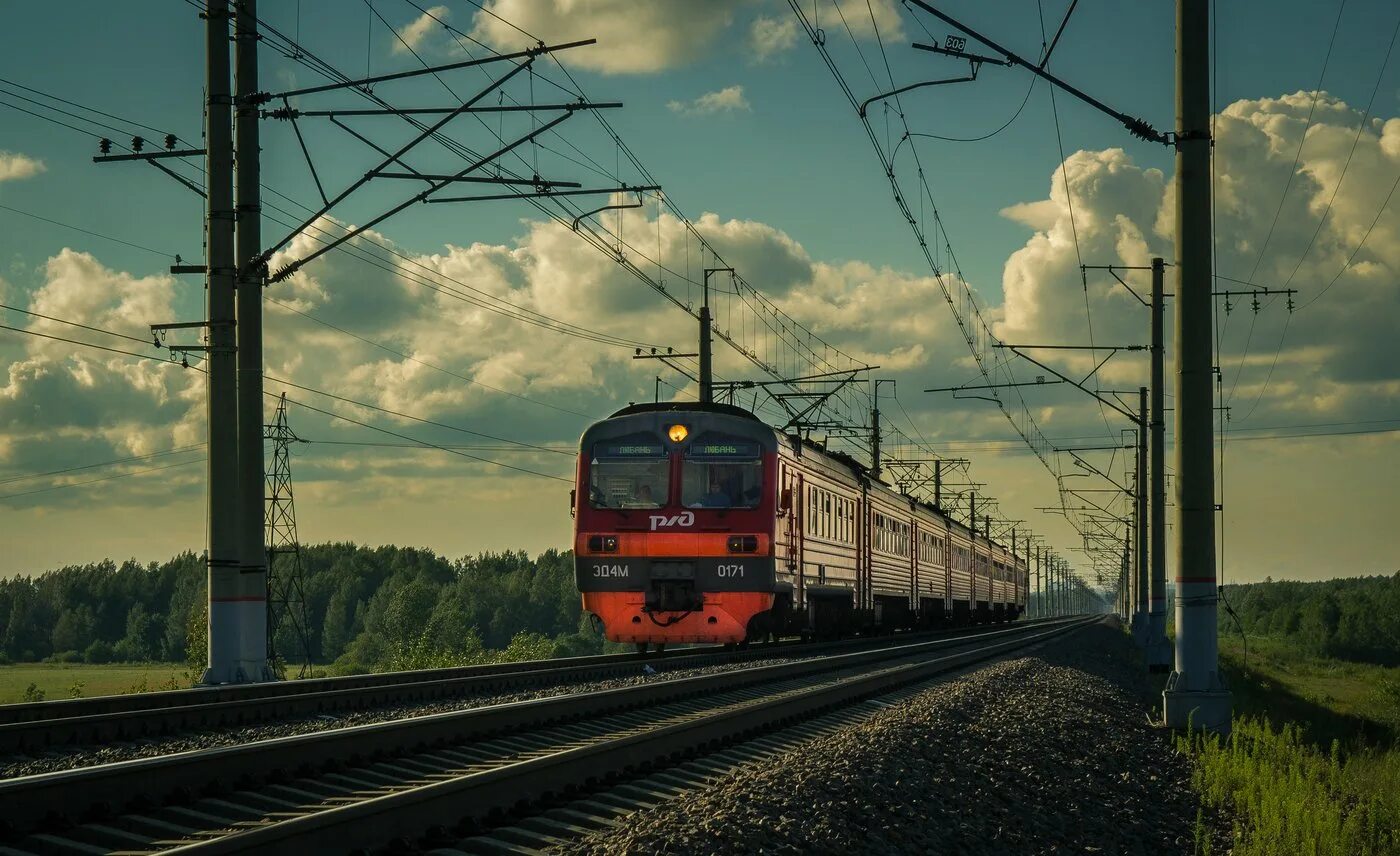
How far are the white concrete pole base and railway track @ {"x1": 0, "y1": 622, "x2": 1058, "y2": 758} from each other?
22.8 feet

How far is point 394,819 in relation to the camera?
6.89 meters

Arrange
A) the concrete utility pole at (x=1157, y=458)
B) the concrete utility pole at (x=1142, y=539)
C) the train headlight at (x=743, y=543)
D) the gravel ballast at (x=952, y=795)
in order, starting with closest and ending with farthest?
the gravel ballast at (x=952, y=795), the train headlight at (x=743, y=543), the concrete utility pole at (x=1157, y=458), the concrete utility pole at (x=1142, y=539)

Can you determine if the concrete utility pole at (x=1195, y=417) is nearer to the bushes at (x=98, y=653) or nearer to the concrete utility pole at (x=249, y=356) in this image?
the concrete utility pole at (x=249, y=356)

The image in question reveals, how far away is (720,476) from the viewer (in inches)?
886

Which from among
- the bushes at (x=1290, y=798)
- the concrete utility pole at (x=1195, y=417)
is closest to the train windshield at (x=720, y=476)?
the bushes at (x=1290, y=798)

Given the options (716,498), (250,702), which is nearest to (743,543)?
(716,498)

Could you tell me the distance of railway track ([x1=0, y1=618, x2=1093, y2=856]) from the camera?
670cm

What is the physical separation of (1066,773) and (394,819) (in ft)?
17.6

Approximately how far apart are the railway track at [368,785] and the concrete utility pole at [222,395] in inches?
236

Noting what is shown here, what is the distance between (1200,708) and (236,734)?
7722 mm

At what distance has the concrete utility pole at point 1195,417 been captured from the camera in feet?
41.6

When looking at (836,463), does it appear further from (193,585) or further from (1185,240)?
(193,585)

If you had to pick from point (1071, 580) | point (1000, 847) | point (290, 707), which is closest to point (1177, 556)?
point (1000, 847)

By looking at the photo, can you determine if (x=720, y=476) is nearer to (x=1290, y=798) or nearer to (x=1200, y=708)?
(x=1200, y=708)
